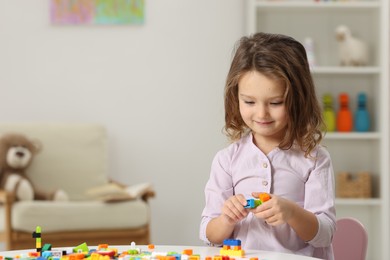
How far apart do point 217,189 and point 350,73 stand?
Result: 2823mm

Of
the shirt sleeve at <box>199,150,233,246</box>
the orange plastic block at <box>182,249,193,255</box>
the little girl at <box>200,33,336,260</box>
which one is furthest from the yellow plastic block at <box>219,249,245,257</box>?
the shirt sleeve at <box>199,150,233,246</box>

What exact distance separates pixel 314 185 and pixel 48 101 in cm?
310

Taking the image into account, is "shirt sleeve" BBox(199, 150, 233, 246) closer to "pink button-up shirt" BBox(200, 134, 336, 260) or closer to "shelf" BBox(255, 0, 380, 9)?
"pink button-up shirt" BBox(200, 134, 336, 260)

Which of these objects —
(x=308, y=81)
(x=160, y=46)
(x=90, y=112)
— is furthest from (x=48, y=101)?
(x=308, y=81)

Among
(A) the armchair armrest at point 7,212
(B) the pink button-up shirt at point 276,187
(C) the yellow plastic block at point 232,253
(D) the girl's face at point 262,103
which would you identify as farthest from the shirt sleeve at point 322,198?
(A) the armchair armrest at point 7,212

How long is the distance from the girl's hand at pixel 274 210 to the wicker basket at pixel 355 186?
2.96 m

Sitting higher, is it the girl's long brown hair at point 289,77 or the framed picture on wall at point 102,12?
the framed picture on wall at point 102,12

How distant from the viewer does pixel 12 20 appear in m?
4.45

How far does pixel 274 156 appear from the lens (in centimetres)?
167

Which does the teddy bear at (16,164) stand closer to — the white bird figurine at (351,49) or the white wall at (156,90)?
the white wall at (156,90)

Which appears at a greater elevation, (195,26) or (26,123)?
(195,26)

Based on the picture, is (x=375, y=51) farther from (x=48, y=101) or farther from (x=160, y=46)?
(x=48, y=101)

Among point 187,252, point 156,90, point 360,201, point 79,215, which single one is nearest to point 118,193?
point 79,215

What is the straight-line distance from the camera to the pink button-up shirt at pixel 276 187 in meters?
1.57
